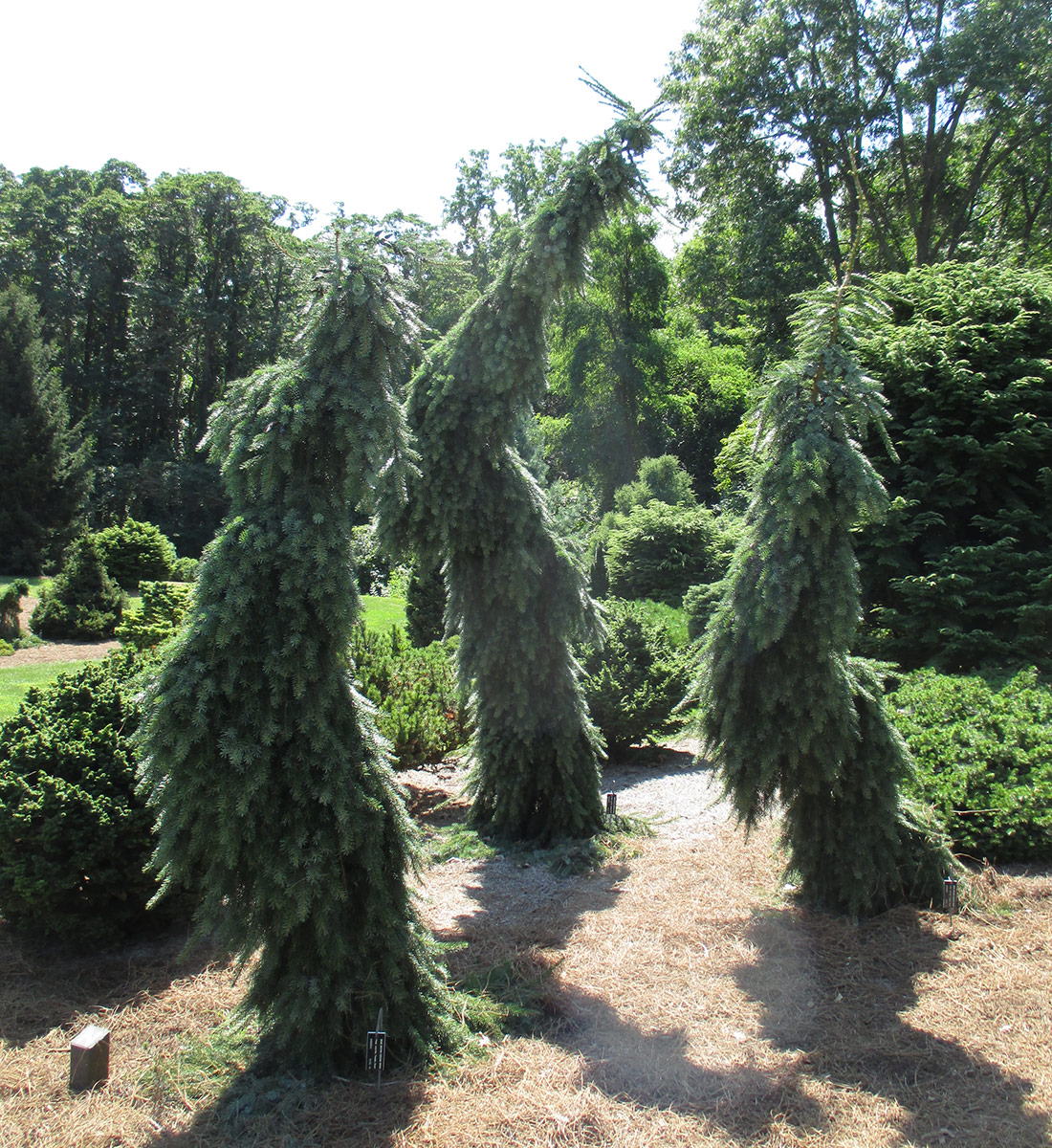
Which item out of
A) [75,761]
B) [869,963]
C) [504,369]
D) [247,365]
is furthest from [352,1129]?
[247,365]

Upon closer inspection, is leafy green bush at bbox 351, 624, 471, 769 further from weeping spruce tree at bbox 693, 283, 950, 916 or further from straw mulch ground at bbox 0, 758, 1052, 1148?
weeping spruce tree at bbox 693, 283, 950, 916

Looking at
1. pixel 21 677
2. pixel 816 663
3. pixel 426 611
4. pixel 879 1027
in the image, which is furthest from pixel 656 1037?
pixel 21 677

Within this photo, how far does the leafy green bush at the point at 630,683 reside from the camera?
313 inches

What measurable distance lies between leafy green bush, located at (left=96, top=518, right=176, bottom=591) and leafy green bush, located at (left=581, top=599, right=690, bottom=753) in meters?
12.5

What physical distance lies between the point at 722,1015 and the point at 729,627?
1837mm

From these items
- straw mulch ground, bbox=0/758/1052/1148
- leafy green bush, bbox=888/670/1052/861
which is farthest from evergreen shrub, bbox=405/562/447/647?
leafy green bush, bbox=888/670/1052/861

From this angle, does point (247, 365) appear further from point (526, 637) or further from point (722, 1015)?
point (722, 1015)

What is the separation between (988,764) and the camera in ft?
17.3

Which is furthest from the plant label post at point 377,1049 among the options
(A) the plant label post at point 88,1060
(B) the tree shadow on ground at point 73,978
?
(A) the plant label post at point 88,1060

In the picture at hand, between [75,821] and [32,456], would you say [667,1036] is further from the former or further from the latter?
[32,456]

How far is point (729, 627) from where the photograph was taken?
439 cm

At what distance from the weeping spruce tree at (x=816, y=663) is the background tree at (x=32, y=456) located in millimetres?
19808

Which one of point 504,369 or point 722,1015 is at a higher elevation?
point 504,369

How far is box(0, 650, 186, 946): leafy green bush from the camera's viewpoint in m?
3.78
